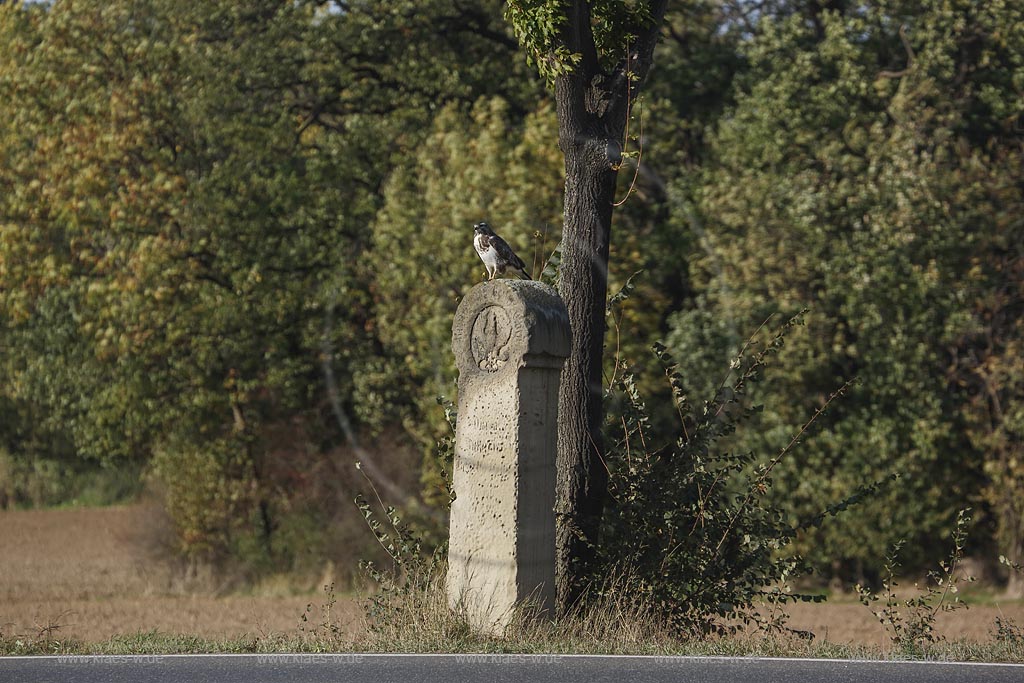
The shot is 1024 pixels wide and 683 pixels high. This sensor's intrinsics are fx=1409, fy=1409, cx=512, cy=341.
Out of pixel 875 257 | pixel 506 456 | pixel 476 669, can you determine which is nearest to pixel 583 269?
pixel 506 456

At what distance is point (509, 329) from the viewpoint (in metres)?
9.27

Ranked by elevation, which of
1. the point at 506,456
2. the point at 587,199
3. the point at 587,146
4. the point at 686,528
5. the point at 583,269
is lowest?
the point at 686,528

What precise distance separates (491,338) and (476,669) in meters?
2.33

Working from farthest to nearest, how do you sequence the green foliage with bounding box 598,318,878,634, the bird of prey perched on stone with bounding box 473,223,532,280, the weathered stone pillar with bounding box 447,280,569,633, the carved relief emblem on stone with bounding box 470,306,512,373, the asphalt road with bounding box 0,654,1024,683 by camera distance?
1. the green foliage with bounding box 598,318,878,634
2. the bird of prey perched on stone with bounding box 473,223,532,280
3. the carved relief emblem on stone with bounding box 470,306,512,373
4. the weathered stone pillar with bounding box 447,280,569,633
5. the asphalt road with bounding box 0,654,1024,683

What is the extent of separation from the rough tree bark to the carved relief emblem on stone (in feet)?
6.21

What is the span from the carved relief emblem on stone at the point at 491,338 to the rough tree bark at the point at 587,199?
1.89m

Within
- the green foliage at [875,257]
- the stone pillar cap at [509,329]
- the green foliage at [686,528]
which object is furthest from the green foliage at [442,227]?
the stone pillar cap at [509,329]

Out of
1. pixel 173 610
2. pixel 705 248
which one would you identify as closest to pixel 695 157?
pixel 705 248

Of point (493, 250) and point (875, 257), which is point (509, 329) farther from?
point (875, 257)

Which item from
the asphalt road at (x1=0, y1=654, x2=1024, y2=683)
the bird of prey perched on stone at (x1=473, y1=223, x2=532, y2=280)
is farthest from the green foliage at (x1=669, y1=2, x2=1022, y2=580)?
the asphalt road at (x1=0, y1=654, x2=1024, y2=683)

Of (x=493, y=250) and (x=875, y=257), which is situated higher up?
(x=875, y=257)

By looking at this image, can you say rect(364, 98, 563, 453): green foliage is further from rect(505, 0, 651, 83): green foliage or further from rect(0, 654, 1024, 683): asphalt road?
rect(0, 654, 1024, 683): asphalt road

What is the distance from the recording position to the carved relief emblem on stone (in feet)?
30.5

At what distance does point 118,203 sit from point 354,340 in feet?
14.7
